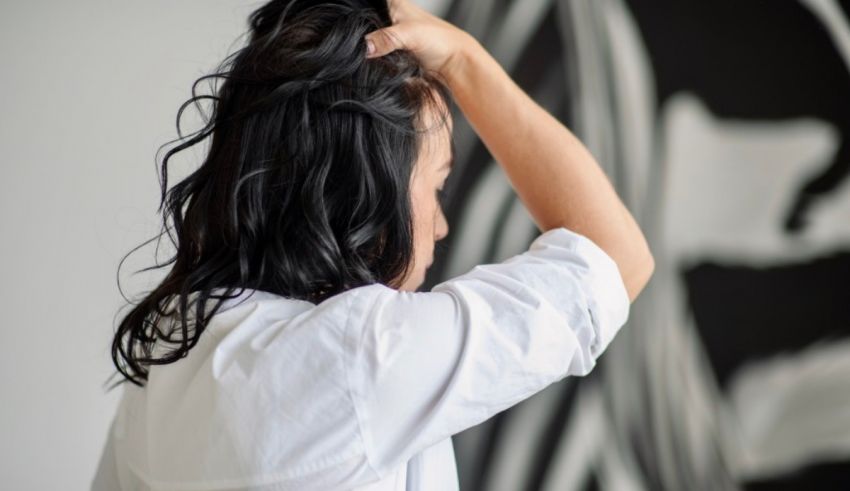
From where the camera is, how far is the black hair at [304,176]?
709 millimetres

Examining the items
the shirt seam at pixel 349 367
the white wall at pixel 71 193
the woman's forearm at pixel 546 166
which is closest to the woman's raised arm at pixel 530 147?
the woman's forearm at pixel 546 166

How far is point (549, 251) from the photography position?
0.66m

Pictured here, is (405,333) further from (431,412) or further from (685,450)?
(685,450)

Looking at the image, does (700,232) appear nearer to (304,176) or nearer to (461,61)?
(461,61)

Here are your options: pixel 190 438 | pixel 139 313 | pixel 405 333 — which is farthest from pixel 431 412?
pixel 139 313

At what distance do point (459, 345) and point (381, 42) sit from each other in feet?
0.85

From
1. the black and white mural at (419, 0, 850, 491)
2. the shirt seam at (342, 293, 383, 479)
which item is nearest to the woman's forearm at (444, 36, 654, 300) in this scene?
the shirt seam at (342, 293, 383, 479)

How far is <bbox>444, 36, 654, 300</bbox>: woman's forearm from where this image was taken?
2.31 feet

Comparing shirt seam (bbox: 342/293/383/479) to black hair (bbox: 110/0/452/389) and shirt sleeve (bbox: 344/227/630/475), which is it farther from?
black hair (bbox: 110/0/452/389)

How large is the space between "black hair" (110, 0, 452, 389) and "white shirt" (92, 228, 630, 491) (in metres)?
0.07

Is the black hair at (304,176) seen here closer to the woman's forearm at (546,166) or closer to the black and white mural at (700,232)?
the woman's forearm at (546,166)

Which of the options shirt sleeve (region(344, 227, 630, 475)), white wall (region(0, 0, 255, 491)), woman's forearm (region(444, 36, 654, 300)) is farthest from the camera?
white wall (region(0, 0, 255, 491))

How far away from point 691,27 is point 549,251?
937 millimetres

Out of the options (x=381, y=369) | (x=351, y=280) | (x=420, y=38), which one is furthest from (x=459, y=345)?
(x=420, y=38)
